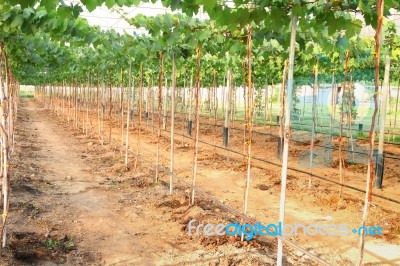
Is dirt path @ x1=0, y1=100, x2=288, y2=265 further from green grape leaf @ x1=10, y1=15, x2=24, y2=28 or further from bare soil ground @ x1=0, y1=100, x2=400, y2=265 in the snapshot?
green grape leaf @ x1=10, y1=15, x2=24, y2=28

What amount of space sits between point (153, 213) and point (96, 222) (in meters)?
0.99

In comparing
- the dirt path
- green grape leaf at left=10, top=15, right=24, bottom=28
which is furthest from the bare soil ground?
green grape leaf at left=10, top=15, right=24, bottom=28

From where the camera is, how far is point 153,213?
7.11m

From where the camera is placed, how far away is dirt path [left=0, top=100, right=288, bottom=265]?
5.17 metres

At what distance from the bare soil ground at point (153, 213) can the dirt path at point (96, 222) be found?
14 mm

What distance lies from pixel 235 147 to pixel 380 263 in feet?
33.6

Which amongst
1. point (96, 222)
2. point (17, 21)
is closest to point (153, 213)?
point (96, 222)

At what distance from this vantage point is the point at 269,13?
11.0 feet

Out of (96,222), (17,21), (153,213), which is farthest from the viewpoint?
(153,213)

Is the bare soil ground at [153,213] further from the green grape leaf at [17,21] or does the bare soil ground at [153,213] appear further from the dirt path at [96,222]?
the green grape leaf at [17,21]

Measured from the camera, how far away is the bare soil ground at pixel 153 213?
527 cm

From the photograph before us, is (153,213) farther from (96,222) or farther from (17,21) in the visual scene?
(17,21)

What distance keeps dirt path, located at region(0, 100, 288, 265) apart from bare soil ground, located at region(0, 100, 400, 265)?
1cm

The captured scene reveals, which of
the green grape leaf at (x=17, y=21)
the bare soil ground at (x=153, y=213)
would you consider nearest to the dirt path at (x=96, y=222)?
the bare soil ground at (x=153, y=213)
